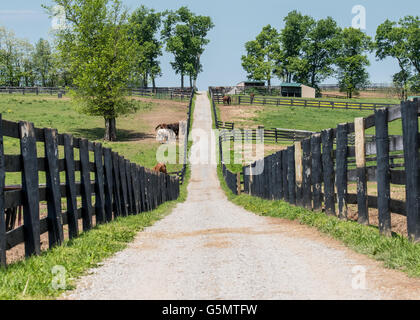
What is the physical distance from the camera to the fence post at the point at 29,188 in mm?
5777

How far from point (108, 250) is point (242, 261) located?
2166mm

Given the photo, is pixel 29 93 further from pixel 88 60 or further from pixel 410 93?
pixel 410 93

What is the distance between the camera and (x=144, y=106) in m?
A: 67.0

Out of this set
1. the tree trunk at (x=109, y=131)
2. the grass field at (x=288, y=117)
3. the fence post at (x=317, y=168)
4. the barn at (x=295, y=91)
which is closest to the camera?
the fence post at (x=317, y=168)

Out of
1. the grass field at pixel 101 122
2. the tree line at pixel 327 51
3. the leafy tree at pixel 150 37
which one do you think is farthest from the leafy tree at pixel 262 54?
the grass field at pixel 101 122

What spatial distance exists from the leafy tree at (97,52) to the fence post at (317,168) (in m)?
35.1

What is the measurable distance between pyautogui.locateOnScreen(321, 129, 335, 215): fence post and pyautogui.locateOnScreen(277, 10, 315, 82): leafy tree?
99.6 metres

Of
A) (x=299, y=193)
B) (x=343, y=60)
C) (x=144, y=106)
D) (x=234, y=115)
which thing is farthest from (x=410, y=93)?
(x=299, y=193)

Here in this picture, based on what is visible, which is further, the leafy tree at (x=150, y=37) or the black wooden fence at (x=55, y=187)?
the leafy tree at (x=150, y=37)

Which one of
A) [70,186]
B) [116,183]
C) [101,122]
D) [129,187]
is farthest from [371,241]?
[101,122]

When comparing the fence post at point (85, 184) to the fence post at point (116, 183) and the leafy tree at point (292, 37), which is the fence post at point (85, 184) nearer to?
the fence post at point (116, 183)

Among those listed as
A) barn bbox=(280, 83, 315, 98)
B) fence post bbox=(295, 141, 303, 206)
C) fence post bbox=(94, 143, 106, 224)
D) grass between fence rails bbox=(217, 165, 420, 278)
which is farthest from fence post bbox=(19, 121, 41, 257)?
barn bbox=(280, 83, 315, 98)

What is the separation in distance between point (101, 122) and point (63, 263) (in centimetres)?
5104

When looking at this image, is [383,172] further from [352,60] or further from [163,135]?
[352,60]
